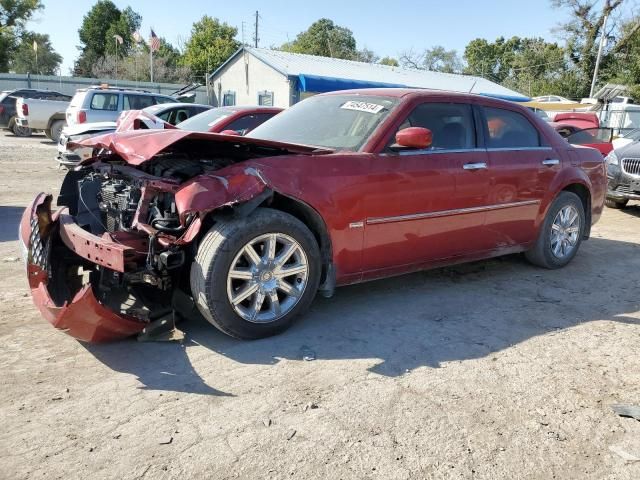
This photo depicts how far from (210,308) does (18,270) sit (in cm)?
259

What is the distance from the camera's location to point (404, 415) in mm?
2795

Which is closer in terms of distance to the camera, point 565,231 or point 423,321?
point 423,321

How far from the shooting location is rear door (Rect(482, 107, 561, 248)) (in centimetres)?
477

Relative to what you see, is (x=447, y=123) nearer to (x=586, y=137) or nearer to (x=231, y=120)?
(x=231, y=120)

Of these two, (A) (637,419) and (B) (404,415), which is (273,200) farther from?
(A) (637,419)

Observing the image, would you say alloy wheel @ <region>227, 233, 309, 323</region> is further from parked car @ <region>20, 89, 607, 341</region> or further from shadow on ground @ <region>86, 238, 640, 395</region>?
shadow on ground @ <region>86, 238, 640, 395</region>

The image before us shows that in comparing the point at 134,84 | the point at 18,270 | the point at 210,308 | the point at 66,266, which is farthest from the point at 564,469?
the point at 134,84

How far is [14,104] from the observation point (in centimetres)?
1966

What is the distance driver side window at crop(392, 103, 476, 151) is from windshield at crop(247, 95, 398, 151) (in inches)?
9.8

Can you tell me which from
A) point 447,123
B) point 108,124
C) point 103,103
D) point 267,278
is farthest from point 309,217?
point 103,103

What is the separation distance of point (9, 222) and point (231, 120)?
10.6ft

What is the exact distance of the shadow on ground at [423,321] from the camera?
131 inches

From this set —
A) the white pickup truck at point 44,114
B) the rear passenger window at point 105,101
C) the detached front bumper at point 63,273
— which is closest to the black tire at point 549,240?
the detached front bumper at point 63,273

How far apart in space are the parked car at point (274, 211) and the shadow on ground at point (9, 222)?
2.33 m
